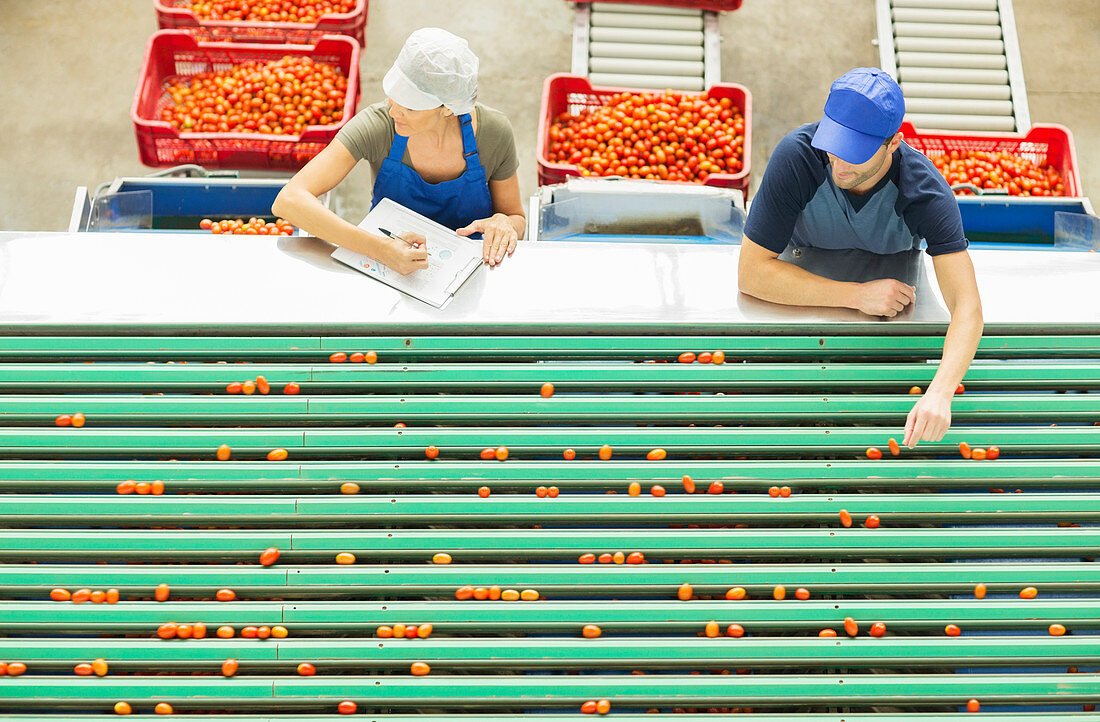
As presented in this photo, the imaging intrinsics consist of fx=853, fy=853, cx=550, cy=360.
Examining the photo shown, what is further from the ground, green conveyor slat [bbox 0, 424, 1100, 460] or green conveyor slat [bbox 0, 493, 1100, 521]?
green conveyor slat [bbox 0, 424, 1100, 460]

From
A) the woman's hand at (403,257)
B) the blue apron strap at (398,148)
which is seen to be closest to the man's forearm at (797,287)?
the woman's hand at (403,257)

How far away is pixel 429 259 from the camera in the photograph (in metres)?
2.48

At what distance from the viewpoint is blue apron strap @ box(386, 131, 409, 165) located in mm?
2799

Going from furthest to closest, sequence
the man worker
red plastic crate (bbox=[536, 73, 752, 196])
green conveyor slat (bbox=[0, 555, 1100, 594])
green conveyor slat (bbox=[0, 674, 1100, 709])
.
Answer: red plastic crate (bbox=[536, 73, 752, 196]) → the man worker → green conveyor slat (bbox=[0, 555, 1100, 594]) → green conveyor slat (bbox=[0, 674, 1100, 709])

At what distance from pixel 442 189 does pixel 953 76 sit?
12.8 ft

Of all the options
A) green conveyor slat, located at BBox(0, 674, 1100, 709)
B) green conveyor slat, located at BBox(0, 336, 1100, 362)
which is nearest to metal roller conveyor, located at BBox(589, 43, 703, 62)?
green conveyor slat, located at BBox(0, 336, 1100, 362)

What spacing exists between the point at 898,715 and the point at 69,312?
7.68 feet

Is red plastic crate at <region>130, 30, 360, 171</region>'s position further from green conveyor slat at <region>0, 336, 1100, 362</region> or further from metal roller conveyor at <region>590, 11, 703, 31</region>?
green conveyor slat at <region>0, 336, 1100, 362</region>

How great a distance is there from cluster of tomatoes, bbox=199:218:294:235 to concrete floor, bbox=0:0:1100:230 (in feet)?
3.74

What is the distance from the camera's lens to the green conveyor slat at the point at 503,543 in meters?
2.08

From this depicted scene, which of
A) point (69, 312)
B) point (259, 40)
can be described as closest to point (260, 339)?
point (69, 312)

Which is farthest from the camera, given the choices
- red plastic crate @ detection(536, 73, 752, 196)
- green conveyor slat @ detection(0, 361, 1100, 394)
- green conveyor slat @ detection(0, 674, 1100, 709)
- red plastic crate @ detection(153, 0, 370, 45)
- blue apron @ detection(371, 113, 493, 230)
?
red plastic crate @ detection(153, 0, 370, 45)

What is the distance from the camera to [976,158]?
189 inches

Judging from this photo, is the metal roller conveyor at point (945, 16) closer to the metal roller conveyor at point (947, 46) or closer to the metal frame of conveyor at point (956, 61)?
the metal frame of conveyor at point (956, 61)
